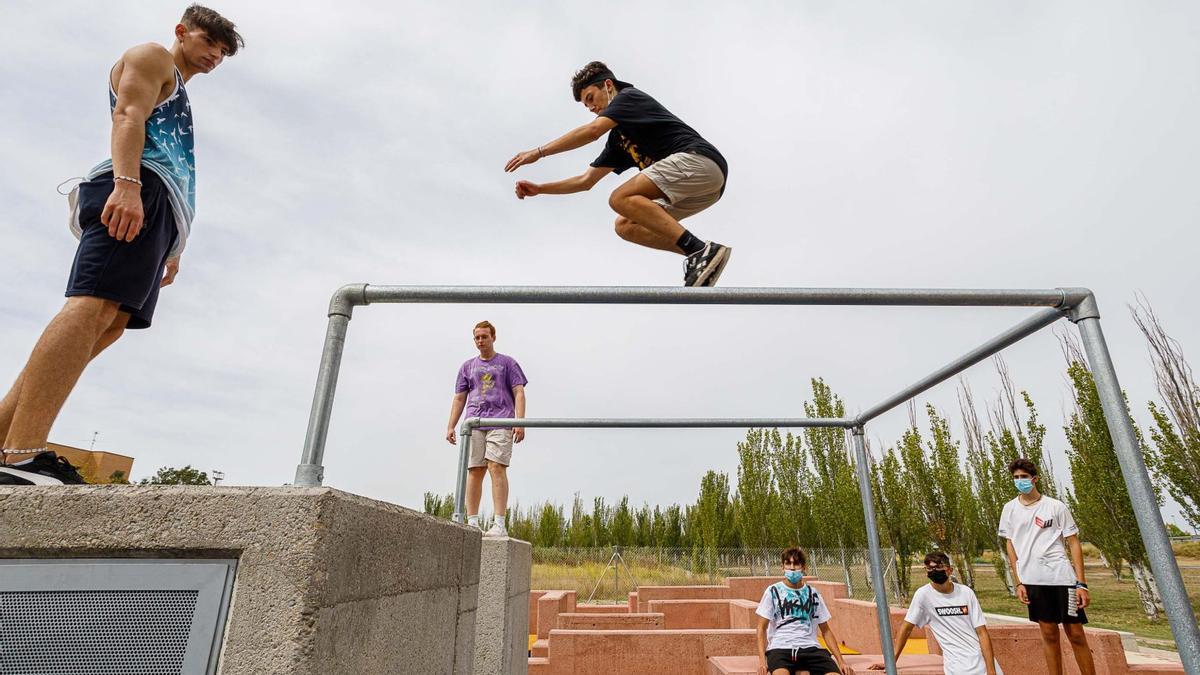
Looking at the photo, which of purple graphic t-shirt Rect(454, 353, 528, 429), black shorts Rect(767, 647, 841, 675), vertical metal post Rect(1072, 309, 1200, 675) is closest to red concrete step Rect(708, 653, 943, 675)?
black shorts Rect(767, 647, 841, 675)

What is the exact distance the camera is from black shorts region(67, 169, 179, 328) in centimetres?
145

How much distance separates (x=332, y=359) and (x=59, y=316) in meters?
0.65

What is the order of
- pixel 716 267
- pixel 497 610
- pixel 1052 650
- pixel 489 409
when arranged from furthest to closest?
1. pixel 489 409
2. pixel 1052 650
3. pixel 497 610
4. pixel 716 267

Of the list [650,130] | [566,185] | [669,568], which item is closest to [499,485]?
[566,185]

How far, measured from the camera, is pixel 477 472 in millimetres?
3914

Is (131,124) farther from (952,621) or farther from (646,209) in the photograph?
(952,621)

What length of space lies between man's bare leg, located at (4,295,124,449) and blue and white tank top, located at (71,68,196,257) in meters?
0.34

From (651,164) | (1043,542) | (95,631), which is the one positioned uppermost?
(651,164)

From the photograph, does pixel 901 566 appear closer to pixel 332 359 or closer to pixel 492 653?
pixel 492 653

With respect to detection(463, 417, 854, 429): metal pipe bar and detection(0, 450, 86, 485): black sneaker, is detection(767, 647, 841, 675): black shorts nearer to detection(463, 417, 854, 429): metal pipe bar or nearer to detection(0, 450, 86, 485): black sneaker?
detection(463, 417, 854, 429): metal pipe bar

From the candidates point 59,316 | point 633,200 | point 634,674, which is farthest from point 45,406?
point 634,674

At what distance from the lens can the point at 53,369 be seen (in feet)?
4.35

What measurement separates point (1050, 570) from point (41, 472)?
15.1ft

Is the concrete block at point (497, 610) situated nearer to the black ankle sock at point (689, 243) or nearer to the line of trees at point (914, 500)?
the black ankle sock at point (689, 243)
